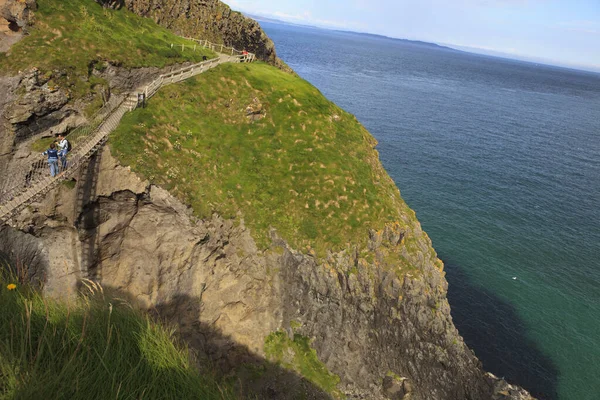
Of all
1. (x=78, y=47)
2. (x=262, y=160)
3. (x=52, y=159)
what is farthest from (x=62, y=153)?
(x=262, y=160)

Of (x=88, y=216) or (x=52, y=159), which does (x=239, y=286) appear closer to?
(x=88, y=216)

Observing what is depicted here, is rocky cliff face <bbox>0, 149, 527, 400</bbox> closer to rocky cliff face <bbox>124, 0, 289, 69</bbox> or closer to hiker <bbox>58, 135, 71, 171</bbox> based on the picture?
hiker <bbox>58, 135, 71, 171</bbox>

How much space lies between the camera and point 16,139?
2917 cm

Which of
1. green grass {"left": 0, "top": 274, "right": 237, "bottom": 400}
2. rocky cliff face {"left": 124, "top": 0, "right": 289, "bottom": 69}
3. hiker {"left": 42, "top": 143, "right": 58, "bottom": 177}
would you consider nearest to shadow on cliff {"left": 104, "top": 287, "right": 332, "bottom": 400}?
hiker {"left": 42, "top": 143, "right": 58, "bottom": 177}

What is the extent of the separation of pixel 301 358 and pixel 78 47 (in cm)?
3443

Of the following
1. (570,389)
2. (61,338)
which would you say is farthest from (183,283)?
(570,389)

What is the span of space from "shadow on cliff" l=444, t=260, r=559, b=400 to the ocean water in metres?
0.13

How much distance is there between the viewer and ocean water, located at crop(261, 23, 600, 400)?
1581 inches

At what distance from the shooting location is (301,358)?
30406 mm

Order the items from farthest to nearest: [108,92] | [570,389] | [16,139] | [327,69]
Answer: [327,69] → [570,389] → [108,92] → [16,139]

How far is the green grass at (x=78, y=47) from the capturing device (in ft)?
99.5

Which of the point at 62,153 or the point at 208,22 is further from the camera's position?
the point at 208,22

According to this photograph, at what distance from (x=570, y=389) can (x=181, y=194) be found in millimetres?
43528

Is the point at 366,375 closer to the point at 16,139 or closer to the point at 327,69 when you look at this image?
the point at 16,139
